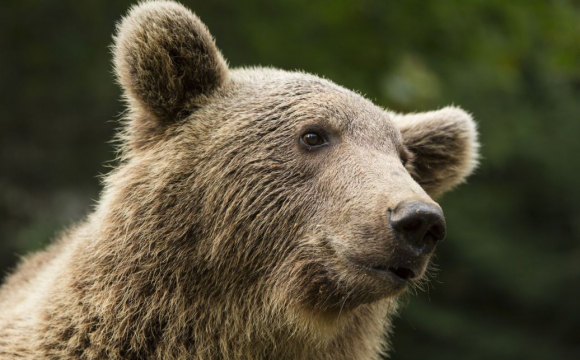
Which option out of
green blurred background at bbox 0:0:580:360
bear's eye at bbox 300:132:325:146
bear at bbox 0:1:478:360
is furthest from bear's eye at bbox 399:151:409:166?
green blurred background at bbox 0:0:580:360

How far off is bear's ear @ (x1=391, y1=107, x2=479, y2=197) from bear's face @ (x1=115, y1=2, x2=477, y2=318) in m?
0.56

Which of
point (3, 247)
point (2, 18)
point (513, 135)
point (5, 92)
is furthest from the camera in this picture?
point (513, 135)

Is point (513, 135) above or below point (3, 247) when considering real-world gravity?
above

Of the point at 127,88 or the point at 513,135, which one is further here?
the point at 513,135

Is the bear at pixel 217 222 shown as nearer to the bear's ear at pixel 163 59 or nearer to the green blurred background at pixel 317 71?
the bear's ear at pixel 163 59

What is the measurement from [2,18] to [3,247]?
192 inches

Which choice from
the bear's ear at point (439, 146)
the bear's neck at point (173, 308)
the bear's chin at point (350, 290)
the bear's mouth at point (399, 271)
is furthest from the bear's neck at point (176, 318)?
the bear's ear at point (439, 146)

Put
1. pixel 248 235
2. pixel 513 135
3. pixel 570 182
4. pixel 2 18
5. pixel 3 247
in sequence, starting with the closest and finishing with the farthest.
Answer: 1. pixel 248 235
2. pixel 2 18
3. pixel 3 247
4. pixel 513 135
5. pixel 570 182

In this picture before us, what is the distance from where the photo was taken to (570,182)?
27609 mm

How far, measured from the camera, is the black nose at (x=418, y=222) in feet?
15.5

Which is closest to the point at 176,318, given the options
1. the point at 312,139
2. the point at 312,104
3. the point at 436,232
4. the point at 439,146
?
the point at 312,139

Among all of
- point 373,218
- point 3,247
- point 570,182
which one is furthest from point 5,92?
point 570,182

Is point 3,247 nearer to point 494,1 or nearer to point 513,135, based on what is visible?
point 494,1

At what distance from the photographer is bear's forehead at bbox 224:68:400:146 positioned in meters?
5.73
